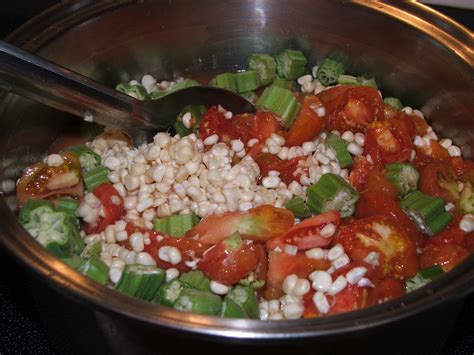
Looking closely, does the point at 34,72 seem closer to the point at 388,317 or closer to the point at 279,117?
the point at 279,117

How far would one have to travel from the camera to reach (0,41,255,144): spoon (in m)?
1.69

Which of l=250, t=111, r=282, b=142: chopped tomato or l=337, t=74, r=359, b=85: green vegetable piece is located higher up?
l=337, t=74, r=359, b=85: green vegetable piece

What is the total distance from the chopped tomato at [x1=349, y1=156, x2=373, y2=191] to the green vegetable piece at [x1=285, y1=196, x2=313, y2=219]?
0.18m

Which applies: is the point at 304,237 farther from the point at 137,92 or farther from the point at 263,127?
the point at 137,92

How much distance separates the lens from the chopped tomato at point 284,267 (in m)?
1.72

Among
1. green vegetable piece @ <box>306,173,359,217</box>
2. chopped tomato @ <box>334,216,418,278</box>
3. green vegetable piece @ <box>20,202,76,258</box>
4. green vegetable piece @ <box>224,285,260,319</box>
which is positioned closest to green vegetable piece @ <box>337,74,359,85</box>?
green vegetable piece @ <box>306,173,359,217</box>

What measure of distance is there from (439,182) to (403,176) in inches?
4.1

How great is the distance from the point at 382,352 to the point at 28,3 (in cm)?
195

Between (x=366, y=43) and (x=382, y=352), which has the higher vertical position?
(x=366, y=43)

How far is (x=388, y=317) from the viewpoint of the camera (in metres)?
1.31

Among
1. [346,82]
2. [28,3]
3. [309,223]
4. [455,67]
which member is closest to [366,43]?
[346,82]

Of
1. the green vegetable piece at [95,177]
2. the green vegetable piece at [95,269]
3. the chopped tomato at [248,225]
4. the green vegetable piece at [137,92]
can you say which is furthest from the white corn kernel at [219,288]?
the green vegetable piece at [137,92]

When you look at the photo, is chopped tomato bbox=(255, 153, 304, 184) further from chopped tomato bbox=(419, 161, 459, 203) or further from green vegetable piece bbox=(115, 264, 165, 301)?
green vegetable piece bbox=(115, 264, 165, 301)

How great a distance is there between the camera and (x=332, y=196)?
6.16 ft
